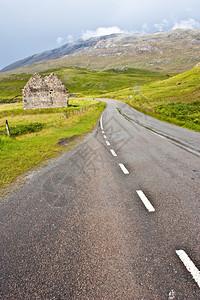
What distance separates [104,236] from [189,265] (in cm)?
156

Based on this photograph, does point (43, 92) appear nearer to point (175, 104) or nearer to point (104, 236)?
point (175, 104)

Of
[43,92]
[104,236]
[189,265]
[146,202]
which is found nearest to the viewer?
[189,265]

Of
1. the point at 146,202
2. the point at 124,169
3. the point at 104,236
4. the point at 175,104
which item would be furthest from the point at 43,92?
the point at 104,236

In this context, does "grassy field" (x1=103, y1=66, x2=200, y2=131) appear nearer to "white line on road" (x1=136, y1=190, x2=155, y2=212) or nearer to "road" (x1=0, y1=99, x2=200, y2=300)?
"road" (x1=0, y1=99, x2=200, y2=300)

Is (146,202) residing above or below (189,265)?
below

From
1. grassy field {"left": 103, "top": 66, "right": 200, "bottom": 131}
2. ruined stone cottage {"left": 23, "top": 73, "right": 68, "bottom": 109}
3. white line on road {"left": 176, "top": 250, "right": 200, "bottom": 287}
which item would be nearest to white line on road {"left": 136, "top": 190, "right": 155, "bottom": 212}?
white line on road {"left": 176, "top": 250, "right": 200, "bottom": 287}

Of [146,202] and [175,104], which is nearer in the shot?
[146,202]

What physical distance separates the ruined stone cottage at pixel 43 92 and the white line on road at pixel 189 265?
53.0 metres

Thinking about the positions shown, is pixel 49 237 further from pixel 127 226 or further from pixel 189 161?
pixel 189 161

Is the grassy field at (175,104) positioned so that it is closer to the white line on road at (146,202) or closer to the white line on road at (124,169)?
the white line on road at (124,169)

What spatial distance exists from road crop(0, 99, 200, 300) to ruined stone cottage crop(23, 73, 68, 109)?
48946mm

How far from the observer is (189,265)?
3193 mm

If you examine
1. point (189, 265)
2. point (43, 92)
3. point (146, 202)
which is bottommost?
point (146, 202)

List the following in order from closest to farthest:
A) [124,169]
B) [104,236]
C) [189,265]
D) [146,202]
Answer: [189,265]
[104,236]
[146,202]
[124,169]
